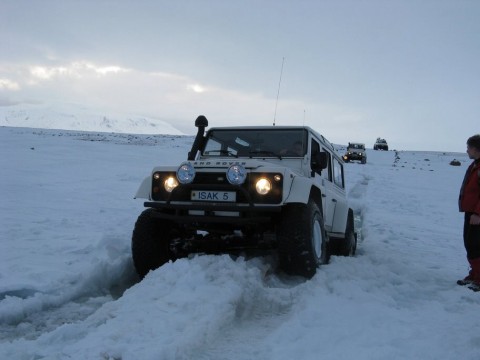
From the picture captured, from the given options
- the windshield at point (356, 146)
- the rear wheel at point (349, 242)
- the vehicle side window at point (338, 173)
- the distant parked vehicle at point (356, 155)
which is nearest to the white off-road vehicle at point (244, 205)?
the rear wheel at point (349, 242)

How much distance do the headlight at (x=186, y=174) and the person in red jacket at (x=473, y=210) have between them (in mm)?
2786

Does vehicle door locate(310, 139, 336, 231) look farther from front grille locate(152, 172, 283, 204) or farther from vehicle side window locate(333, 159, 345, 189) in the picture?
front grille locate(152, 172, 283, 204)

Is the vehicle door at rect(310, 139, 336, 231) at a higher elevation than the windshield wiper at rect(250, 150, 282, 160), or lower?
lower

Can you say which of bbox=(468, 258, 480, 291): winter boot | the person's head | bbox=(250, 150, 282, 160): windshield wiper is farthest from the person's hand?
bbox=(250, 150, 282, 160): windshield wiper

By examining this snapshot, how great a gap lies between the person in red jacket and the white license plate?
7.78 ft

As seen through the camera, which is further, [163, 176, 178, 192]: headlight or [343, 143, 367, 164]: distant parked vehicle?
[343, 143, 367, 164]: distant parked vehicle

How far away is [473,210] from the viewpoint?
14.5 ft

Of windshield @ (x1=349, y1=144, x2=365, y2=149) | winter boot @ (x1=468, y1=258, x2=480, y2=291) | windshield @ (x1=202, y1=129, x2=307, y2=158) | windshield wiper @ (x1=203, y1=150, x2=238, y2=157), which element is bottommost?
winter boot @ (x1=468, y1=258, x2=480, y2=291)

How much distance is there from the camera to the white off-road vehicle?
→ 4168mm

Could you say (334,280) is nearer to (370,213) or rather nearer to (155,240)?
(155,240)

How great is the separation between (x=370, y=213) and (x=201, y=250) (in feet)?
21.5

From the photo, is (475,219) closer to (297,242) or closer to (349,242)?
(297,242)

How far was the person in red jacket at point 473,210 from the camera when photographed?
14.3ft

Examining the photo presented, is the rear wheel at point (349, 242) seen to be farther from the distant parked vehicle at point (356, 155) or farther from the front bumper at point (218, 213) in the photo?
the distant parked vehicle at point (356, 155)
